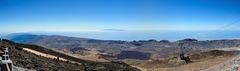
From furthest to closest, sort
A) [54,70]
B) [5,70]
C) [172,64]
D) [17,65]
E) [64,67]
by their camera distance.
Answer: [172,64] → [64,67] → [54,70] → [17,65] → [5,70]

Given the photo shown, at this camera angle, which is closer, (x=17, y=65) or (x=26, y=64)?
(x=17, y=65)

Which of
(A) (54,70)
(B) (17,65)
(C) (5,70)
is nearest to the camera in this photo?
(C) (5,70)

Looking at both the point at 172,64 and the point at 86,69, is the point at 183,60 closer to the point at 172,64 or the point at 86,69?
the point at 172,64

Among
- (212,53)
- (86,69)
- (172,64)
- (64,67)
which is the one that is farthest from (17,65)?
(212,53)

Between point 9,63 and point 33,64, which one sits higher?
point 9,63

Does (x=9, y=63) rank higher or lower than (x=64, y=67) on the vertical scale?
higher

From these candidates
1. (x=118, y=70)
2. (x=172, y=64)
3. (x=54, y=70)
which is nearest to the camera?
(x=54, y=70)

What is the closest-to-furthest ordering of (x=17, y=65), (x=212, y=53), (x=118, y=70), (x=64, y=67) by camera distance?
(x=17, y=65) → (x=64, y=67) → (x=118, y=70) → (x=212, y=53)

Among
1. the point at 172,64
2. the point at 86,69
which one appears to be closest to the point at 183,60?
the point at 172,64

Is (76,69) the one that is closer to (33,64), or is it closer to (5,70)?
(33,64)
